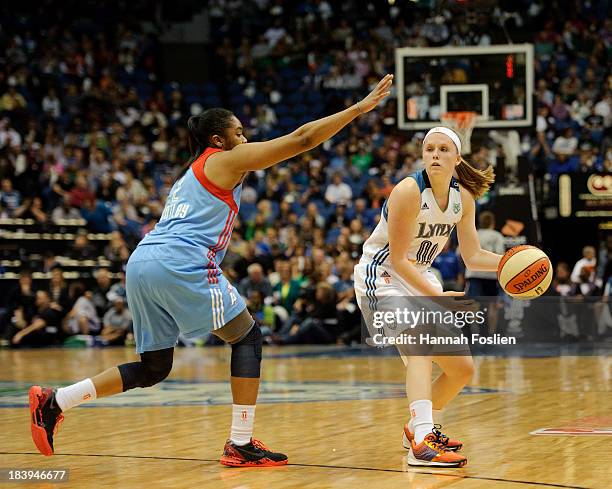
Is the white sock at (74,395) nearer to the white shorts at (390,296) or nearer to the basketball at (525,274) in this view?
the white shorts at (390,296)

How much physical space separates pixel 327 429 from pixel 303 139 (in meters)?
2.25

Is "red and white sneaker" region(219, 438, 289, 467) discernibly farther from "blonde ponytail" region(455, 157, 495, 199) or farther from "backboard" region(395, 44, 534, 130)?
"backboard" region(395, 44, 534, 130)

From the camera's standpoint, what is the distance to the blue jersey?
5.38 meters

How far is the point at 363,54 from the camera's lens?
22.6m

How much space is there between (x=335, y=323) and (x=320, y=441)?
29.7 feet

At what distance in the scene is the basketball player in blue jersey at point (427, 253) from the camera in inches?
214

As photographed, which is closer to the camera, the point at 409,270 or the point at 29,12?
the point at 409,270

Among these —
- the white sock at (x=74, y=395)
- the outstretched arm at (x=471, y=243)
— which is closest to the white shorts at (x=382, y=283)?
the outstretched arm at (x=471, y=243)

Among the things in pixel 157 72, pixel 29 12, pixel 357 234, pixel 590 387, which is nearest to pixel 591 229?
pixel 357 234

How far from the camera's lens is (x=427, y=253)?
5.75 metres

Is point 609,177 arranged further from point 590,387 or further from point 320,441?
point 320,441

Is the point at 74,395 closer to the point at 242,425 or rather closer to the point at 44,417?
the point at 44,417

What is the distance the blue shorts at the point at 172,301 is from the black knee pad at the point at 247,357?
189mm

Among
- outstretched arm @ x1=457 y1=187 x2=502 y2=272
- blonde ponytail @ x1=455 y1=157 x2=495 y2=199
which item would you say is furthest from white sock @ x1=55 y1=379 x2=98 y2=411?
blonde ponytail @ x1=455 y1=157 x2=495 y2=199
